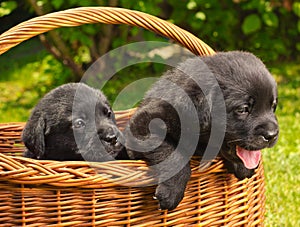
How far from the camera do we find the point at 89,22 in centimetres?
283

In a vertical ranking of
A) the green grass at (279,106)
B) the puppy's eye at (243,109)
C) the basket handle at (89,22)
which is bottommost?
the green grass at (279,106)

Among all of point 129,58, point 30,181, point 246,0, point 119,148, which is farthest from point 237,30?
point 30,181

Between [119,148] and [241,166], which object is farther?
[119,148]

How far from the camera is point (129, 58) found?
24.4ft

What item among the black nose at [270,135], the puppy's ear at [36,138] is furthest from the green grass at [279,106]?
the puppy's ear at [36,138]

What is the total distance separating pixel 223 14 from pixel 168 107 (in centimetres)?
575

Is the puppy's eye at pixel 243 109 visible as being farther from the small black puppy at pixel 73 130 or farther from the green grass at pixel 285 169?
the green grass at pixel 285 169

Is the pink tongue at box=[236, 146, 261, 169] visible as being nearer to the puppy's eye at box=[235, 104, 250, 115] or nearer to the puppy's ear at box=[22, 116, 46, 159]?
the puppy's eye at box=[235, 104, 250, 115]

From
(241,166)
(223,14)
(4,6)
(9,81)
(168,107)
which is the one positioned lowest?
(9,81)

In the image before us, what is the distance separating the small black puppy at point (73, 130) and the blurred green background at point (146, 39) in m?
2.47

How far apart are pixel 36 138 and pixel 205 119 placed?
3.05 feet

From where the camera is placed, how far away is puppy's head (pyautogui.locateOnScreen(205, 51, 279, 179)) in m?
2.35

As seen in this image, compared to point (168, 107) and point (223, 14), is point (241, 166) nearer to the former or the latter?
point (168, 107)

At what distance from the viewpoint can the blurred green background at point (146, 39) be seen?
635 centimetres
